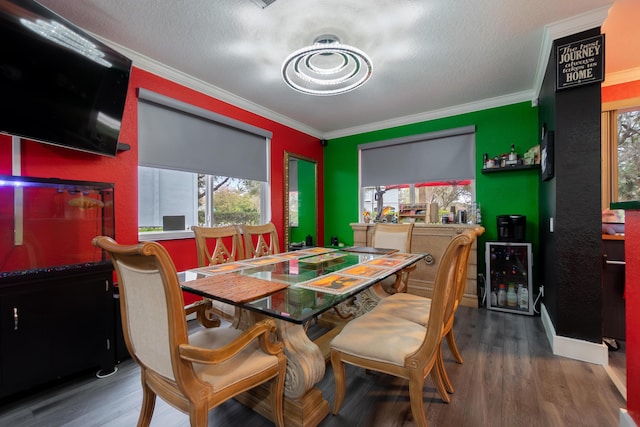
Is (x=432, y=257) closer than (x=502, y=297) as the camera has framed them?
No

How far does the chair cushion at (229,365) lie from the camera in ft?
3.53

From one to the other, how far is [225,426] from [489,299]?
3.15m

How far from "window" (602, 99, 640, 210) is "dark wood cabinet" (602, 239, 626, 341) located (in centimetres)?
72

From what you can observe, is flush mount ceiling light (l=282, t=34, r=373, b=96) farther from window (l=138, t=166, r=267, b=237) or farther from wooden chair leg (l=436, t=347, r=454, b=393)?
wooden chair leg (l=436, t=347, r=454, b=393)

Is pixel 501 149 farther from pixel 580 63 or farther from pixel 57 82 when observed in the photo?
pixel 57 82

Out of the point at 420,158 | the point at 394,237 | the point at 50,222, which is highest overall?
the point at 420,158

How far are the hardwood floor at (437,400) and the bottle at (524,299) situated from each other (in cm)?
108

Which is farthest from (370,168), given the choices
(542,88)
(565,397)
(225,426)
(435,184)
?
(225,426)

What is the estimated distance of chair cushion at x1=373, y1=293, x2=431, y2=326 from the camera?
165 cm

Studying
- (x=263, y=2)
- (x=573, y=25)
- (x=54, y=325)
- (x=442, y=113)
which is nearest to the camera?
(x=54, y=325)

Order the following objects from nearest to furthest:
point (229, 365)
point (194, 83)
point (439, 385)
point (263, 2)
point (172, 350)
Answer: point (172, 350), point (229, 365), point (439, 385), point (263, 2), point (194, 83)

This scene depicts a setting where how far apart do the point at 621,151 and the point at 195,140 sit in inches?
182

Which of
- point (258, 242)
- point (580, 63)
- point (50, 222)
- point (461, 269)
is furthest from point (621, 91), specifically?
point (50, 222)

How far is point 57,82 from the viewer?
1783 millimetres
